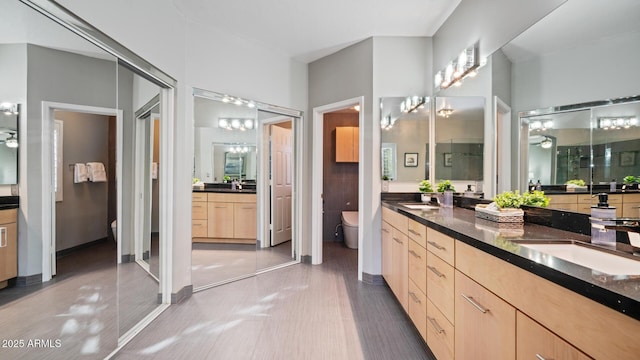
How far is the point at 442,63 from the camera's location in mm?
2926

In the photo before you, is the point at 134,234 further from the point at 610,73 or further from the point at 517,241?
the point at 610,73

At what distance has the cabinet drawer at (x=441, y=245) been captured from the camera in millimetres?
1455

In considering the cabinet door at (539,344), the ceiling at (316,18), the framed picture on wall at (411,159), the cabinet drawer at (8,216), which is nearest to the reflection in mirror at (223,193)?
the ceiling at (316,18)

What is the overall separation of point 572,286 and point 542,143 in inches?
46.7

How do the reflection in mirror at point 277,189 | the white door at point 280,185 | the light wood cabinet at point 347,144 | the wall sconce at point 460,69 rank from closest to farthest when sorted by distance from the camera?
the wall sconce at point 460,69 → the reflection in mirror at point 277,189 → the white door at point 280,185 → the light wood cabinet at point 347,144

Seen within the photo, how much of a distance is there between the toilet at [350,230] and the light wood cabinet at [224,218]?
166 centimetres

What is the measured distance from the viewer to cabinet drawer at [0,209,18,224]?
1.36m

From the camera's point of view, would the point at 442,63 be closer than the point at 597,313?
No

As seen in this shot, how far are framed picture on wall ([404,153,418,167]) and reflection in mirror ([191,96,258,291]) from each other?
1.77 m

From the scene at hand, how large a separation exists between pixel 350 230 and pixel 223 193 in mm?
2202

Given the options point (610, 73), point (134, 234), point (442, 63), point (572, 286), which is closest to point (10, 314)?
point (134, 234)

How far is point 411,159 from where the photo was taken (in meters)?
3.16

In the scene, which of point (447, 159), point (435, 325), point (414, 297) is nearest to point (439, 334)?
point (435, 325)

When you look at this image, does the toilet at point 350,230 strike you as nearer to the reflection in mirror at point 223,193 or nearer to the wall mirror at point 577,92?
the reflection in mirror at point 223,193
